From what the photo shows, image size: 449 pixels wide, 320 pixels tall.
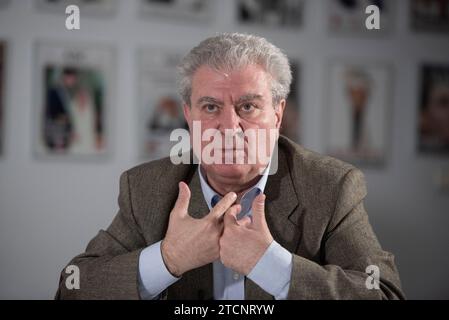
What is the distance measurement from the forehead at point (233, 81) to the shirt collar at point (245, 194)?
21 centimetres

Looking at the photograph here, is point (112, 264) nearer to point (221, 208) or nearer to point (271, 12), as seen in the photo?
point (221, 208)

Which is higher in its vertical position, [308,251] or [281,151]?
[281,151]

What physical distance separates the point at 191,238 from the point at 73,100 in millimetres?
1356

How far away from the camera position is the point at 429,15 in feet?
7.89

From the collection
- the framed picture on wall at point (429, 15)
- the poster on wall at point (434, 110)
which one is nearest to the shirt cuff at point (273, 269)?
the poster on wall at point (434, 110)

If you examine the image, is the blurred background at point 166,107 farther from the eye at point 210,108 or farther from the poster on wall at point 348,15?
the eye at point 210,108

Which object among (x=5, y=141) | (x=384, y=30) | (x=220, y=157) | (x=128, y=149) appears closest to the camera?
(x=220, y=157)

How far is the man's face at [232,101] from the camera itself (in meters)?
0.98

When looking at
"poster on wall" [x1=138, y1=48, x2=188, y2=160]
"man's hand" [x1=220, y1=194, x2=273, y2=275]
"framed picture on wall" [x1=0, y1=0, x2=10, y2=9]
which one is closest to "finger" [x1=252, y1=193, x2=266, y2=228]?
"man's hand" [x1=220, y1=194, x2=273, y2=275]

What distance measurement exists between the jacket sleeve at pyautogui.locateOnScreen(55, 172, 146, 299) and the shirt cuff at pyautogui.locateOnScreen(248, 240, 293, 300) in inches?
9.3

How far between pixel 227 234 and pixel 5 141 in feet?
4.70

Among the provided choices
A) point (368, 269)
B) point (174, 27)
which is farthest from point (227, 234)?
point (174, 27)
